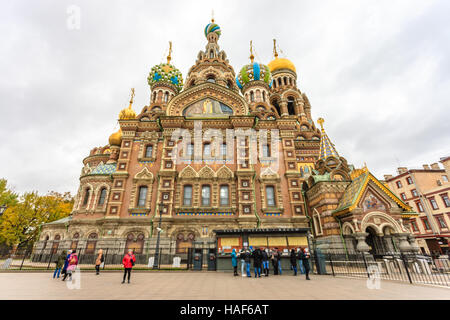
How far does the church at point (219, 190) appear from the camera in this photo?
15086mm

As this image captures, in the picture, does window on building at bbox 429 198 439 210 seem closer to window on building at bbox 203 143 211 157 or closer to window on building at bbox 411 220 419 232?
window on building at bbox 411 220 419 232

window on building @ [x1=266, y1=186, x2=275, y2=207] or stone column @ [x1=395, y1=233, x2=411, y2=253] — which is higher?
window on building @ [x1=266, y1=186, x2=275, y2=207]

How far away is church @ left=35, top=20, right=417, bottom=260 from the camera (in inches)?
594

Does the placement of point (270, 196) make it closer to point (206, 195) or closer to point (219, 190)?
point (219, 190)

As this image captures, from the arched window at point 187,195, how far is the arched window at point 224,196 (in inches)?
112

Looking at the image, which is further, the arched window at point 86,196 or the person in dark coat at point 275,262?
the arched window at point 86,196

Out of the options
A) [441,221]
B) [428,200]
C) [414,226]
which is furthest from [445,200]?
[414,226]

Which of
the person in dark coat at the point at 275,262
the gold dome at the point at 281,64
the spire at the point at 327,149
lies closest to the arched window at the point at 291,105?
the gold dome at the point at 281,64

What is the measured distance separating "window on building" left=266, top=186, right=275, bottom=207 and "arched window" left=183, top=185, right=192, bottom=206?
280 inches

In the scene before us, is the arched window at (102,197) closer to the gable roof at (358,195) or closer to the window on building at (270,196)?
the window on building at (270,196)

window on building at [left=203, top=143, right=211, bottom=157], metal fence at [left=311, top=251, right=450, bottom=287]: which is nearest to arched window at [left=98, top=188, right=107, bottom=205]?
window on building at [left=203, top=143, right=211, bottom=157]

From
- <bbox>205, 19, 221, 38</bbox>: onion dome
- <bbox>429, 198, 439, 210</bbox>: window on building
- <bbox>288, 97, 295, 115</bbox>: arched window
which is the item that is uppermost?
<bbox>205, 19, 221, 38</bbox>: onion dome

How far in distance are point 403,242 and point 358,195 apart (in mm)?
3762
